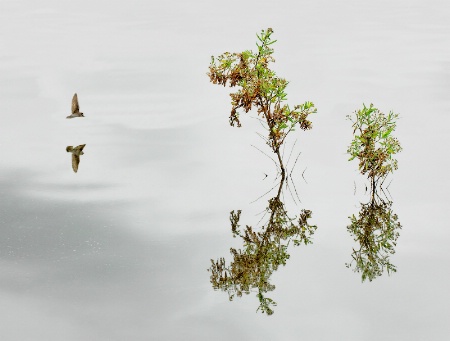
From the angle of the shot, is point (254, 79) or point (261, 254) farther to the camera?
point (254, 79)

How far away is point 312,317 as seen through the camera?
66.3ft

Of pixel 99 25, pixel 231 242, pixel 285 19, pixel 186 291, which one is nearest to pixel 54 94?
pixel 231 242

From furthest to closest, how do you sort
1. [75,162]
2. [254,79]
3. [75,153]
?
[75,153]
[75,162]
[254,79]

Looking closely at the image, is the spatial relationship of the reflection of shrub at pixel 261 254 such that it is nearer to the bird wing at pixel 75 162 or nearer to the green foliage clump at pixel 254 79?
the green foliage clump at pixel 254 79

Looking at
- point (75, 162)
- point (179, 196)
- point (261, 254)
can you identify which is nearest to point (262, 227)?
point (261, 254)

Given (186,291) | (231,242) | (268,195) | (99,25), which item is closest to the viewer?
(186,291)

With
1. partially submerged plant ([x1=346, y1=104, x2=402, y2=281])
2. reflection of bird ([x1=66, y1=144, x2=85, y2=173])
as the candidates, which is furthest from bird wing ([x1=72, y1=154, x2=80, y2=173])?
partially submerged plant ([x1=346, y1=104, x2=402, y2=281])

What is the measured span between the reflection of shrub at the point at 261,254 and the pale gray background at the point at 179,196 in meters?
0.39

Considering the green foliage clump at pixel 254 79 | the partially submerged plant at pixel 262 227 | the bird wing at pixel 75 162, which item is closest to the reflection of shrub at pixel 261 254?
the partially submerged plant at pixel 262 227

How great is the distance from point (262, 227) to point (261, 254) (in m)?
2.20

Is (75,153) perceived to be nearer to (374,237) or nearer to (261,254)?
(261,254)

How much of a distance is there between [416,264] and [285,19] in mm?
80657

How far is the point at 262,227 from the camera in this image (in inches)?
1057

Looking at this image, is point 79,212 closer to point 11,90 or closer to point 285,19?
point 11,90
